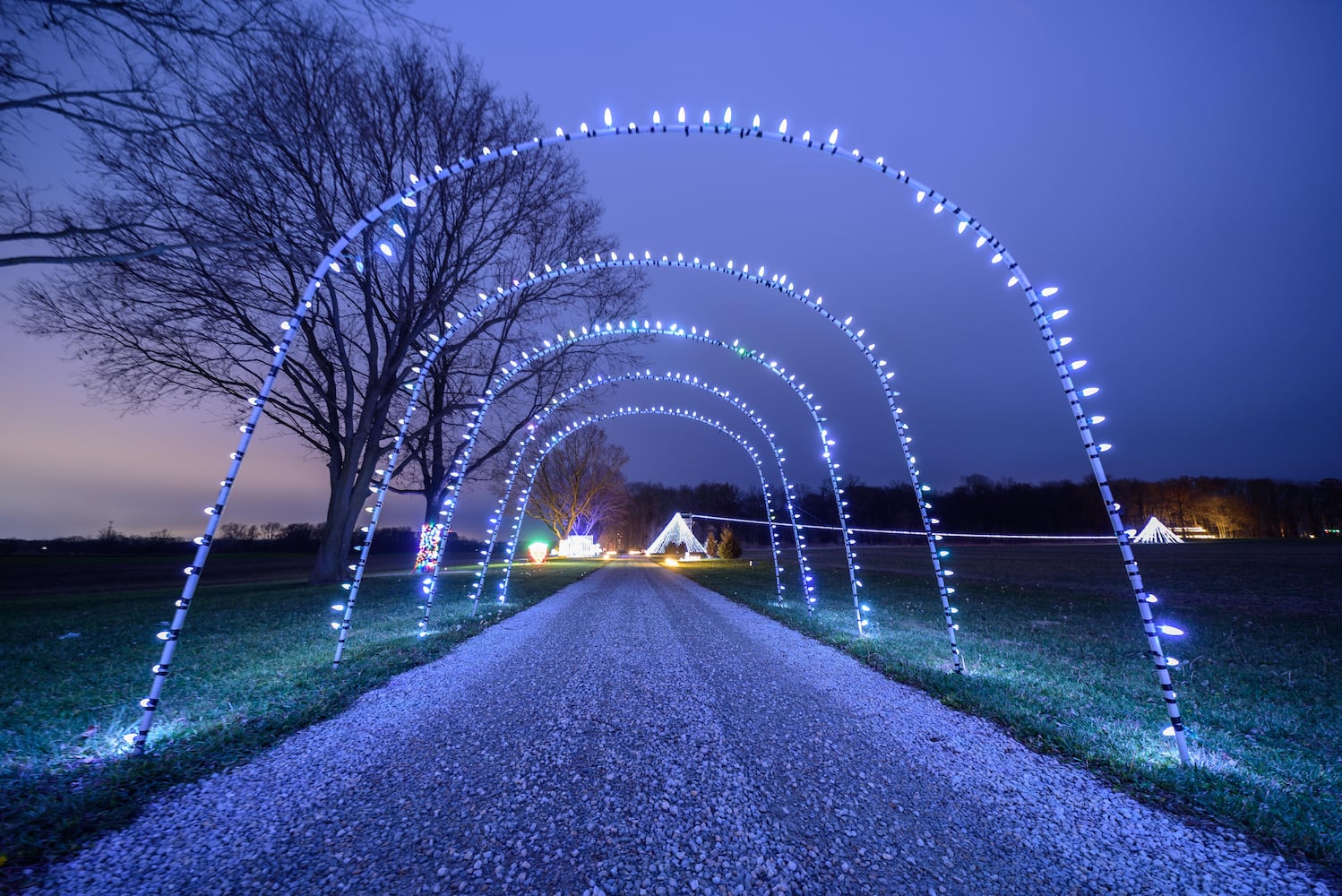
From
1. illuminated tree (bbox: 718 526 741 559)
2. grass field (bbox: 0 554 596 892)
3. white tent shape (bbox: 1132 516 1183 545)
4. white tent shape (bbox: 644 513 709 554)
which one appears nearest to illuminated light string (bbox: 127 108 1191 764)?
grass field (bbox: 0 554 596 892)

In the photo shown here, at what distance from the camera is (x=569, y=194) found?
674 inches

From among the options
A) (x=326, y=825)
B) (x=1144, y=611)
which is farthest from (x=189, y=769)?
(x=1144, y=611)

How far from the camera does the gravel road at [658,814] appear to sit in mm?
2350

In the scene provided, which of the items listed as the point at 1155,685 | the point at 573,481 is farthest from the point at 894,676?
the point at 573,481

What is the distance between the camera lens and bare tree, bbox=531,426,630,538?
4766 centimetres

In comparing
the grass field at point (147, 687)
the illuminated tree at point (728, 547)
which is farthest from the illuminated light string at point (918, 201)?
the illuminated tree at point (728, 547)

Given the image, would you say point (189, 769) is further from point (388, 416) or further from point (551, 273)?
point (388, 416)

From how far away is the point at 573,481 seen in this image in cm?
4853

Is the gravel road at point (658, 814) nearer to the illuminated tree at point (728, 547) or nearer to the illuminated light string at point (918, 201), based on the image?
the illuminated light string at point (918, 201)

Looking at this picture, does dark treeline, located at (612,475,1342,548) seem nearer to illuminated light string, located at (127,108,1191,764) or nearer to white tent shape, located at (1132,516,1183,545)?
white tent shape, located at (1132,516,1183,545)

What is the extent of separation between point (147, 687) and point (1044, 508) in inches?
4044

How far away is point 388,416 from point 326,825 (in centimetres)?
1801

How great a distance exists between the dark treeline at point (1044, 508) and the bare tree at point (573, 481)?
25295mm

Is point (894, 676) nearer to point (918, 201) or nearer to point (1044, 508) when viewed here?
point (918, 201)
